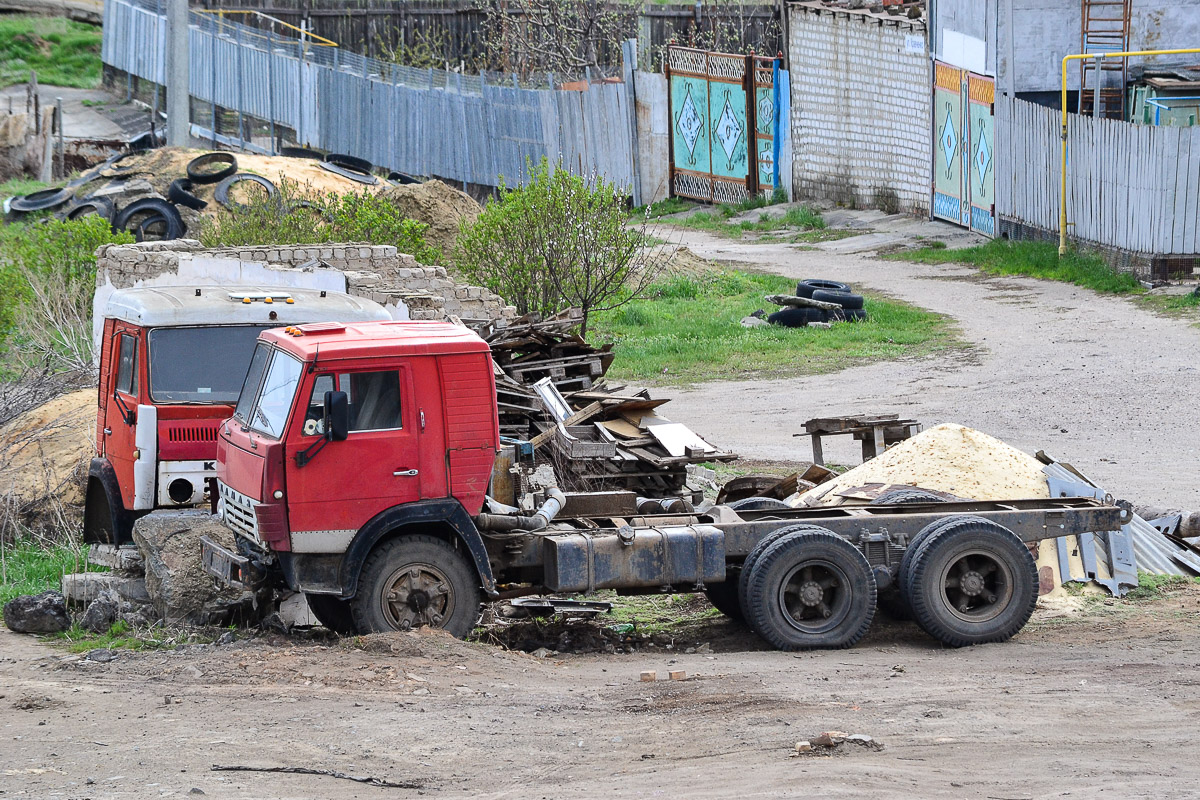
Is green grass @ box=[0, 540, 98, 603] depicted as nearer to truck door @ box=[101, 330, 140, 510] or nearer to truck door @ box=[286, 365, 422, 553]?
truck door @ box=[101, 330, 140, 510]

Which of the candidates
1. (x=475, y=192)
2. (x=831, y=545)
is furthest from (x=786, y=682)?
(x=475, y=192)

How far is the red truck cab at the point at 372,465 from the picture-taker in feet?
28.1

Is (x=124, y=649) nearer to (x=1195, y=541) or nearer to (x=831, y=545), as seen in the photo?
(x=831, y=545)

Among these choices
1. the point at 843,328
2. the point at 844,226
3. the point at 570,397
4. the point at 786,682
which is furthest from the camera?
the point at 844,226

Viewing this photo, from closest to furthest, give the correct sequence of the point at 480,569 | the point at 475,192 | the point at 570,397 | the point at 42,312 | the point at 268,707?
the point at 268,707, the point at 480,569, the point at 570,397, the point at 42,312, the point at 475,192

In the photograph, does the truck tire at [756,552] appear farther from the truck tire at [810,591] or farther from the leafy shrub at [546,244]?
the leafy shrub at [546,244]

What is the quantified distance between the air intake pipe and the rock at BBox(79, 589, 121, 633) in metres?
2.64

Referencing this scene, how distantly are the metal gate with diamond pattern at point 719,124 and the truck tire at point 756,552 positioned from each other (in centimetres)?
2789

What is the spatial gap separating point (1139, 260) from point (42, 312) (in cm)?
1669

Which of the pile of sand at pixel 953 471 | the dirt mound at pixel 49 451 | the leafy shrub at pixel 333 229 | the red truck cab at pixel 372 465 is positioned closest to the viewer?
the red truck cab at pixel 372 465

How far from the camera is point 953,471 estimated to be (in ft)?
36.9

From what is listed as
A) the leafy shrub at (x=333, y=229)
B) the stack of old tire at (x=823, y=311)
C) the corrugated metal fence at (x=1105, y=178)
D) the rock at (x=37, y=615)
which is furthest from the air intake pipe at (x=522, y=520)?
the corrugated metal fence at (x=1105, y=178)

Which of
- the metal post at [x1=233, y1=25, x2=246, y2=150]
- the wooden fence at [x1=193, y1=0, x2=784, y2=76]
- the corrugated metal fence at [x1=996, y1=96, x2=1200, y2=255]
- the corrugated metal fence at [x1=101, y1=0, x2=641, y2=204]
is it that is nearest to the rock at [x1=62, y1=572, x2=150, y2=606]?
the corrugated metal fence at [x1=996, y1=96, x2=1200, y2=255]

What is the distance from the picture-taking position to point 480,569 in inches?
348
